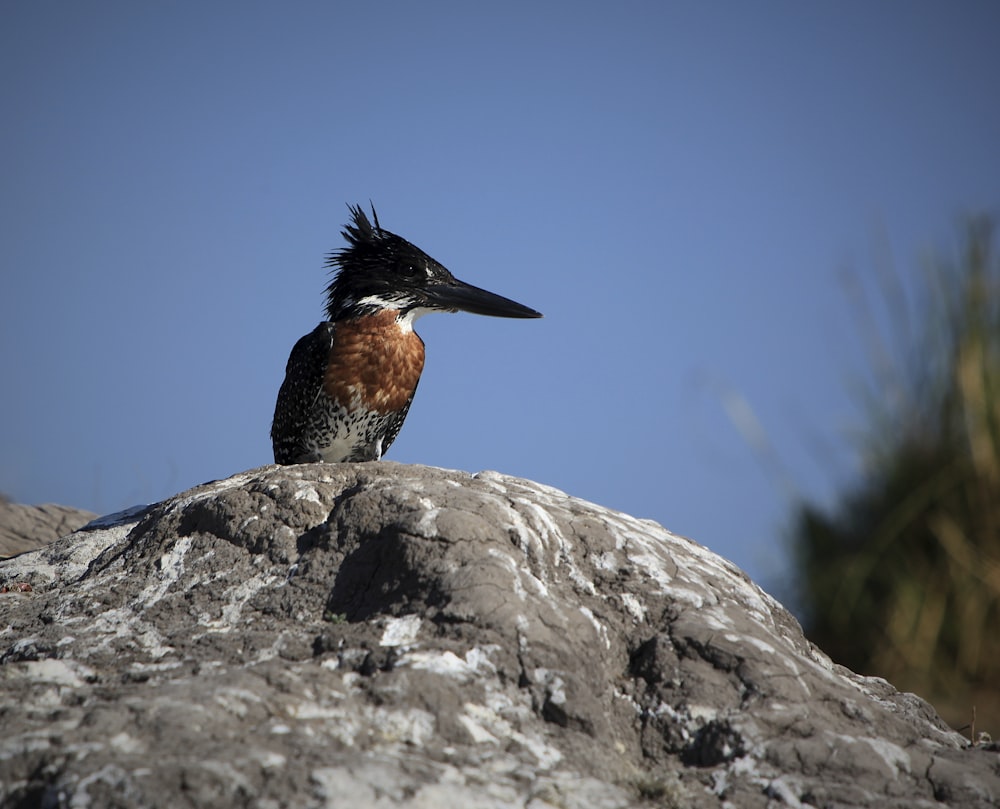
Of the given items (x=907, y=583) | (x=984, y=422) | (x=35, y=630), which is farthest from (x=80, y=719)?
(x=984, y=422)

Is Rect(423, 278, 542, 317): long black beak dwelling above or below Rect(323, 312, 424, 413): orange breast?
above

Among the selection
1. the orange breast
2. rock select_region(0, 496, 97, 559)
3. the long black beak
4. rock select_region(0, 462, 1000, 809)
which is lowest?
rock select_region(0, 496, 97, 559)

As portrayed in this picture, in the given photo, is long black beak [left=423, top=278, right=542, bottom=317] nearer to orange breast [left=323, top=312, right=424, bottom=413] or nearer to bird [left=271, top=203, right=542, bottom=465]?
bird [left=271, top=203, right=542, bottom=465]

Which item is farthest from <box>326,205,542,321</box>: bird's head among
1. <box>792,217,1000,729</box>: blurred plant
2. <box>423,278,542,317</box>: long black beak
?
<box>792,217,1000,729</box>: blurred plant

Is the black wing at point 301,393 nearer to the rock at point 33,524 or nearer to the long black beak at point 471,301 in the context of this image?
the long black beak at point 471,301

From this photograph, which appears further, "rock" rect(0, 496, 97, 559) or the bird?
"rock" rect(0, 496, 97, 559)

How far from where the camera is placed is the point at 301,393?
6184mm

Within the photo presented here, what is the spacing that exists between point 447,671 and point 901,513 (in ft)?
13.1

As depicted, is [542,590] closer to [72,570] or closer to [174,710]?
[174,710]

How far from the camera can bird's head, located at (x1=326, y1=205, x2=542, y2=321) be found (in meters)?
6.42

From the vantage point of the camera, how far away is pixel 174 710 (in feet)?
7.25

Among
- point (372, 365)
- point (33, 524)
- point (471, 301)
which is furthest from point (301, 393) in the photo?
point (33, 524)

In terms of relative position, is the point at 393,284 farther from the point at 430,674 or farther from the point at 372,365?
the point at 430,674

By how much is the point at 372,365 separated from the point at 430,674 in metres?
3.80
